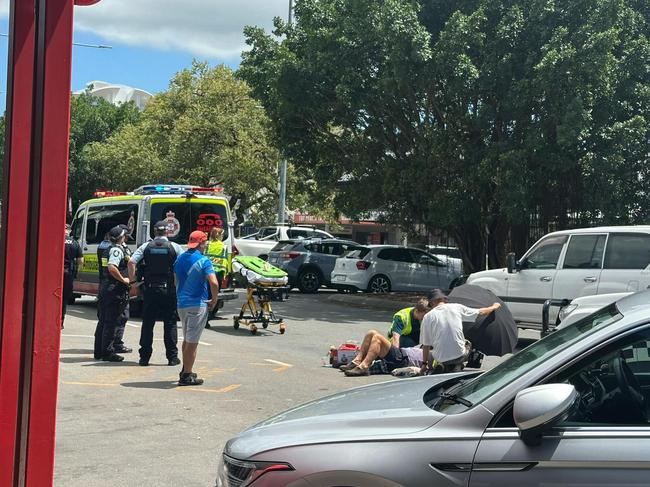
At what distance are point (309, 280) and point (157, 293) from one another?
1378cm

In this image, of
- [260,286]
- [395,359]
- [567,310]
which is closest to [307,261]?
[260,286]

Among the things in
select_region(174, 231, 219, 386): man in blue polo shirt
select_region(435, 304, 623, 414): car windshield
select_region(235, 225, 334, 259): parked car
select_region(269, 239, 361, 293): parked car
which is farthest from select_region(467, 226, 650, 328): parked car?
select_region(235, 225, 334, 259): parked car

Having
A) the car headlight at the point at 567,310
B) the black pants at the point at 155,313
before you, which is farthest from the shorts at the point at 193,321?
the car headlight at the point at 567,310

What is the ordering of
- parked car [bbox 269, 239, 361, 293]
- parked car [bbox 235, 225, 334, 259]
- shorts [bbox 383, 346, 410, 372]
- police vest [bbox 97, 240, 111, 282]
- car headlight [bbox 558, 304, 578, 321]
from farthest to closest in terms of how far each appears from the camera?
1. parked car [bbox 235, 225, 334, 259]
2. parked car [bbox 269, 239, 361, 293]
3. police vest [bbox 97, 240, 111, 282]
4. shorts [bbox 383, 346, 410, 372]
5. car headlight [bbox 558, 304, 578, 321]

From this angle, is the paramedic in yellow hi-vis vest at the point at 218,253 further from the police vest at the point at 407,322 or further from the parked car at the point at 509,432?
the parked car at the point at 509,432

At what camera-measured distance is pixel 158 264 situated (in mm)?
10688

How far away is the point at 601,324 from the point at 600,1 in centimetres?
1659

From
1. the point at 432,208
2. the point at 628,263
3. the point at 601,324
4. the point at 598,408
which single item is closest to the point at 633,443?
the point at 598,408

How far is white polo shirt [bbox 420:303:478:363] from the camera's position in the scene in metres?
8.84

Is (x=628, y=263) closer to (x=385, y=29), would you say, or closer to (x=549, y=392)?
(x=385, y=29)

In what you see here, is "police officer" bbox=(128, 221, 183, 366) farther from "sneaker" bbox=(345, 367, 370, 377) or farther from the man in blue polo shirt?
"sneaker" bbox=(345, 367, 370, 377)

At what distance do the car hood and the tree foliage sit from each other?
14.1 meters

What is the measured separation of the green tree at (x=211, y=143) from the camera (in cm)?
3678

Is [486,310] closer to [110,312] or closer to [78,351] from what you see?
[110,312]
